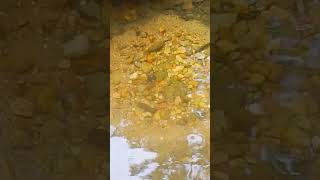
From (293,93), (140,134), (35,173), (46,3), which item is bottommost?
(35,173)

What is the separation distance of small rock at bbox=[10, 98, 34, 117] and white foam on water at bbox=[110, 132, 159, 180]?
242mm

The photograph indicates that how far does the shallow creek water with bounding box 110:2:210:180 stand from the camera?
1.16m

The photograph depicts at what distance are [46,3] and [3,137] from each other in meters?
0.39

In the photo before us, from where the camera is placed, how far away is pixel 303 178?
110cm

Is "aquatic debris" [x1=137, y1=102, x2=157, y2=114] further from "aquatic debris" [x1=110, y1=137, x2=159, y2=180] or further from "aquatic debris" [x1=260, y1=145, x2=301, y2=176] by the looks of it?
"aquatic debris" [x1=260, y1=145, x2=301, y2=176]

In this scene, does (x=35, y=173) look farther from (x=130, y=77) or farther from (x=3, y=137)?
(x=130, y=77)

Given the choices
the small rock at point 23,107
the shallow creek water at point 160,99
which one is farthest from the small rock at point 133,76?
the small rock at point 23,107

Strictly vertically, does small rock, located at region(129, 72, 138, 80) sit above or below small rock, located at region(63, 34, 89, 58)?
below

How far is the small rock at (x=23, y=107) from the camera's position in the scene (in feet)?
3.97

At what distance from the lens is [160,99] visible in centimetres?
117

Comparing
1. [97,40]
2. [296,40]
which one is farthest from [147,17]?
[296,40]

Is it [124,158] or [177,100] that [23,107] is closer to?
[124,158]

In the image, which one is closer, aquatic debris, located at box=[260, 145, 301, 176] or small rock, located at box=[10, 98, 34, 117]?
aquatic debris, located at box=[260, 145, 301, 176]

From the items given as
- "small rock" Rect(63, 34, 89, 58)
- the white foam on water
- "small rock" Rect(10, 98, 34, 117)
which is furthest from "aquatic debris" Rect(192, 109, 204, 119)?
"small rock" Rect(10, 98, 34, 117)
